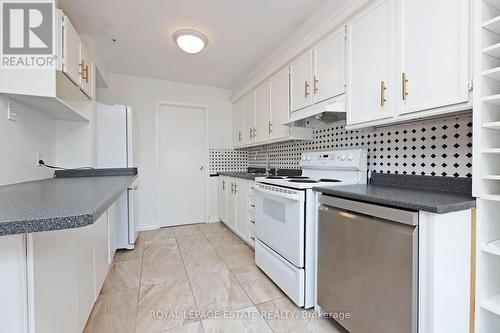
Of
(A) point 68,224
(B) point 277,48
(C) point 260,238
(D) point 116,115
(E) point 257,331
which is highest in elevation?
(B) point 277,48

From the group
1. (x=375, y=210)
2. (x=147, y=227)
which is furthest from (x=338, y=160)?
(x=147, y=227)

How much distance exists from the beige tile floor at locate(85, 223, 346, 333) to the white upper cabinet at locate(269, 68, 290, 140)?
1422 mm

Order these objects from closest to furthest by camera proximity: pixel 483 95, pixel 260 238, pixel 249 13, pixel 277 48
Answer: pixel 483 95 < pixel 249 13 < pixel 260 238 < pixel 277 48

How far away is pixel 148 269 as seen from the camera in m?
2.28

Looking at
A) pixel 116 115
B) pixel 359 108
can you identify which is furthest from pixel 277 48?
pixel 116 115

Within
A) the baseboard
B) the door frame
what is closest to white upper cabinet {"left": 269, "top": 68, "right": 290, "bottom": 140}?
the door frame

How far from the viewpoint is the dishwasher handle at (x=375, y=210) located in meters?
1.04

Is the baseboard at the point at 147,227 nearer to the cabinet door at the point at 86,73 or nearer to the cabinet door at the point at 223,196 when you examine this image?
the cabinet door at the point at 223,196

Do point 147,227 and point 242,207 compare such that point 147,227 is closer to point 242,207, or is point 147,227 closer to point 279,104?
point 242,207

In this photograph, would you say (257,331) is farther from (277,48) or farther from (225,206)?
(277,48)

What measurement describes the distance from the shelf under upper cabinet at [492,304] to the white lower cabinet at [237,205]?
6.24ft

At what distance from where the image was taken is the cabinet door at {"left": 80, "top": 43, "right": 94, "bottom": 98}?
194 cm

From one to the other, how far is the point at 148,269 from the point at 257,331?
1.31m

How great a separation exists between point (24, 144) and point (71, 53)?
74 cm
